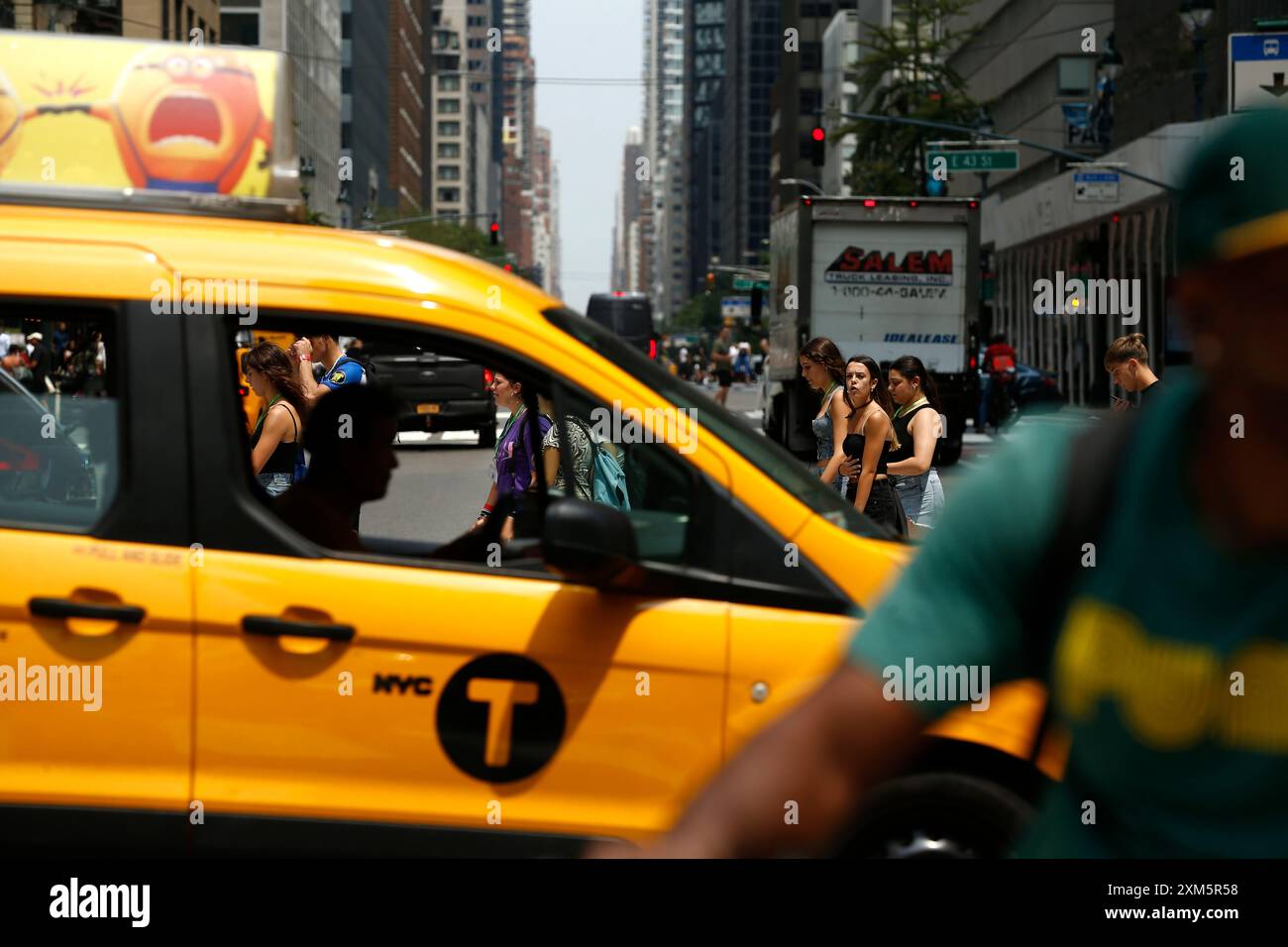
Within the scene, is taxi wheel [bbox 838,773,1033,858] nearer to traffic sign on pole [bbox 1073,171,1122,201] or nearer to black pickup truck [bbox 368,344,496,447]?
black pickup truck [bbox 368,344,496,447]

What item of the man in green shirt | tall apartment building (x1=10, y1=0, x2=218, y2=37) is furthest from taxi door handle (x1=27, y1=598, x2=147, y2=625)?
tall apartment building (x1=10, y1=0, x2=218, y2=37)

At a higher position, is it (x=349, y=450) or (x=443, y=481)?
(x=349, y=450)

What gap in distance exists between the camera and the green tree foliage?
54.2m

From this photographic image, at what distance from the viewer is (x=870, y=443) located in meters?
10.4

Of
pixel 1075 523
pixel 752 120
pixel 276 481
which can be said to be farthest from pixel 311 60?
pixel 1075 523

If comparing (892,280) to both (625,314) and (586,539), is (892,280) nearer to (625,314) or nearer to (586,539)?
(586,539)

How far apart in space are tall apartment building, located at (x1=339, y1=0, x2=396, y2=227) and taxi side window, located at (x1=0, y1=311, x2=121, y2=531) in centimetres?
10130

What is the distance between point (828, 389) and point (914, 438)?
4.21 ft

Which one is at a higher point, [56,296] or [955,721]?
[56,296]

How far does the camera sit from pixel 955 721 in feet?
13.7

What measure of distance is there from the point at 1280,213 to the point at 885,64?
5513 centimetres

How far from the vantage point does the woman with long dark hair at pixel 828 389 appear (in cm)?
1113

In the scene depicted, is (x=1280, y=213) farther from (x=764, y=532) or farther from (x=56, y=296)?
(x=56, y=296)
